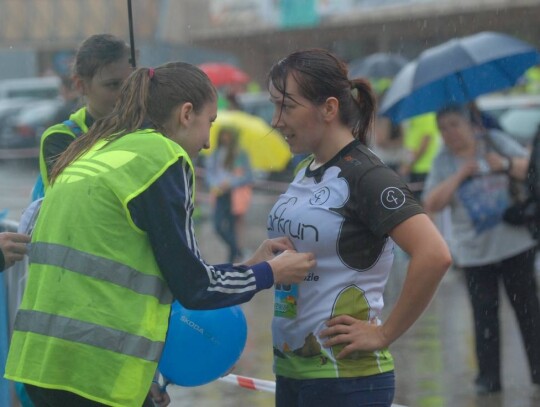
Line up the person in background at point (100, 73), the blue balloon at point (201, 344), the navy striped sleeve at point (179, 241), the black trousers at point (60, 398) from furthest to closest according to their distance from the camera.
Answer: the person in background at point (100, 73) → the blue balloon at point (201, 344) → the black trousers at point (60, 398) → the navy striped sleeve at point (179, 241)

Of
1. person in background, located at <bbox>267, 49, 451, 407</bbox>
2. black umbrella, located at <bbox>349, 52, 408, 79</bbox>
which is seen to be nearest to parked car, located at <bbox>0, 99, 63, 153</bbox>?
black umbrella, located at <bbox>349, 52, 408, 79</bbox>

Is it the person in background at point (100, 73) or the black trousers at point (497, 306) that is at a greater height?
the person in background at point (100, 73)

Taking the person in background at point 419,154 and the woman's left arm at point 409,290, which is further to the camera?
the person in background at point 419,154

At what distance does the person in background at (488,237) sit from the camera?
6.23 meters

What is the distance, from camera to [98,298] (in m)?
2.78

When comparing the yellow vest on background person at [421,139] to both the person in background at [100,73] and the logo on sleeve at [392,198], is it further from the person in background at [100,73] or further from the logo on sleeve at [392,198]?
the logo on sleeve at [392,198]

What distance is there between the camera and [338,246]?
3.06 meters

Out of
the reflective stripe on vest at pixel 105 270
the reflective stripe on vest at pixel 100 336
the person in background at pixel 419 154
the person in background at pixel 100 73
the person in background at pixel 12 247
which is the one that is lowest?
the person in background at pixel 419 154

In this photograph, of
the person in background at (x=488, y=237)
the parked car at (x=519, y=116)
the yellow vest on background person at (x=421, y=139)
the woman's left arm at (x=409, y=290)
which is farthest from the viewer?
the parked car at (x=519, y=116)

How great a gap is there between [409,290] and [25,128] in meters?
A: 23.2

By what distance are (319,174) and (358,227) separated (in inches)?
9.6

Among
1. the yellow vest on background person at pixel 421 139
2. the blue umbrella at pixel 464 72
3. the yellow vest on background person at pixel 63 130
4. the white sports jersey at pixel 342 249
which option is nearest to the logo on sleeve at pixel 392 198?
the white sports jersey at pixel 342 249

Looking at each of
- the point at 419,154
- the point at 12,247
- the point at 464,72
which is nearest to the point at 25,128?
the point at 419,154

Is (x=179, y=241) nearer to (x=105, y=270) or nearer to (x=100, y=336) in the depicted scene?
Result: (x=105, y=270)
